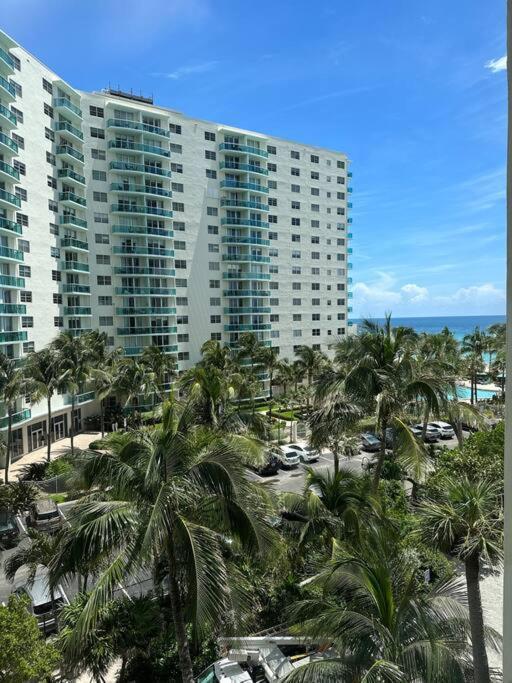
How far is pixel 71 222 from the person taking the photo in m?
44.5

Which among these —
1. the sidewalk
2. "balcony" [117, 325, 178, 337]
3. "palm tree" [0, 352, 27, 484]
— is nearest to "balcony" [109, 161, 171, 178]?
"balcony" [117, 325, 178, 337]

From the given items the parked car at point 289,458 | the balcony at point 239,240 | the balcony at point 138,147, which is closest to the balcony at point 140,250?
the balcony at point 239,240

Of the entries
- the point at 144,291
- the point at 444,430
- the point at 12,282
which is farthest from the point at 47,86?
the point at 444,430

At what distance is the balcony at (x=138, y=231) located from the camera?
159ft

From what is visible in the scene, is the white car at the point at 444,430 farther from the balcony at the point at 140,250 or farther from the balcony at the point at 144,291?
the balcony at the point at 140,250

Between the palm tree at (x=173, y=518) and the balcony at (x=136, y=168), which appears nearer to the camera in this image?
the palm tree at (x=173, y=518)

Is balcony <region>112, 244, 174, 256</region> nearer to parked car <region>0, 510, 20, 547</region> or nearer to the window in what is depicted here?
the window

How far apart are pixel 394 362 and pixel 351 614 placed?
9038mm

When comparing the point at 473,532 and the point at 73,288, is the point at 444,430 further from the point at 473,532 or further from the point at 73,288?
the point at 73,288

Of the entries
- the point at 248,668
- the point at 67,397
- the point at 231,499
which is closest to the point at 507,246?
the point at 231,499

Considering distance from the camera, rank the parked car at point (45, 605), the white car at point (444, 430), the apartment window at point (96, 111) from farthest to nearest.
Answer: the apartment window at point (96, 111) → the white car at point (444, 430) → the parked car at point (45, 605)

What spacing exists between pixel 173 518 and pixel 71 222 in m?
43.1

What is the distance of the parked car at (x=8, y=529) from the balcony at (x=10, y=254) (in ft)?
73.7

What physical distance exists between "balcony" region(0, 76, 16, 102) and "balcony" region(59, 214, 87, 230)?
A: 1057 centimetres
